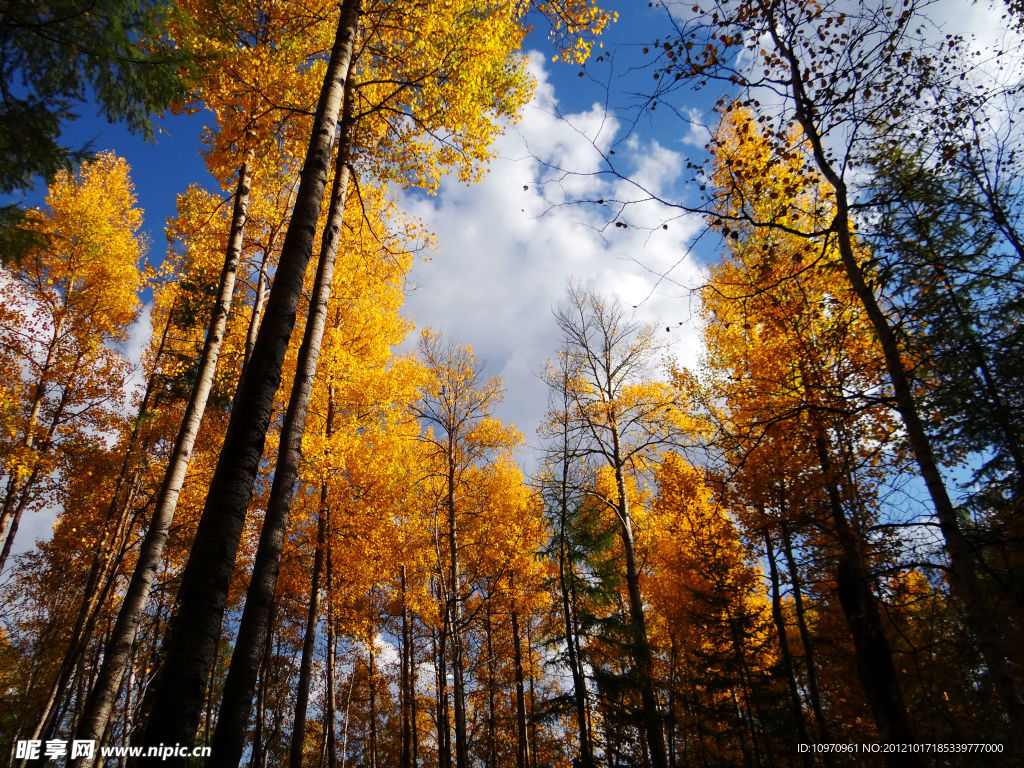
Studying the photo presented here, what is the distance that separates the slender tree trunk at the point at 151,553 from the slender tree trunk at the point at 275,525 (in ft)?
6.85

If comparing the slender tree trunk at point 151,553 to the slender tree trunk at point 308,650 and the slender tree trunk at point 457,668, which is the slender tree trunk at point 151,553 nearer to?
the slender tree trunk at point 308,650

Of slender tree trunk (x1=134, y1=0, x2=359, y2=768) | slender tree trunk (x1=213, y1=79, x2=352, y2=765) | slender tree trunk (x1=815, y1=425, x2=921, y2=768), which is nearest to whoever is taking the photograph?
slender tree trunk (x1=134, y1=0, x2=359, y2=768)

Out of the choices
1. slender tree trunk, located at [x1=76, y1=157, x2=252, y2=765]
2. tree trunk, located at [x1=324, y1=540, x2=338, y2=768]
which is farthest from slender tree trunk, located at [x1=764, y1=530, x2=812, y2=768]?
slender tree trunk, located at [x1=76, y1=157, x2=252, y2=765]

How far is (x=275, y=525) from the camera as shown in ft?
13.4

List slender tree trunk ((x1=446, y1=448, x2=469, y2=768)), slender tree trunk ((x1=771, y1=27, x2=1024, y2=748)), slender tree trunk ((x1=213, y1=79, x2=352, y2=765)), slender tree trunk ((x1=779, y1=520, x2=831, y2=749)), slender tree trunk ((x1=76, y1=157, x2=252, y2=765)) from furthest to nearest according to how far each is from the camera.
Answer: slender tree trunk ((x1=446, y1=448, x2=469, y2=768)) < slender tree trunk ((x1=779, y1=520, x2=831, y2=749)) < slender tree trunk ((x1=76, y1=157, x2=252, y2=765)) < slender tree trunk ((x1=213, y1=79, x2=352, y2=765)) < slender tree trunk ((x1=771, y1=27, x2=1024, y2=748))

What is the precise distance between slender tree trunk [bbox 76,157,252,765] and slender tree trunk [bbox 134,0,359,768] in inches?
113

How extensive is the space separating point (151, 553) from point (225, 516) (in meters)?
3.85

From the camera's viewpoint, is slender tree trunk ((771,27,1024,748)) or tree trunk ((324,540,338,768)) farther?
tree trunk ((324,540,338,768))

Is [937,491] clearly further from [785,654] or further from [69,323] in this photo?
[69,323]

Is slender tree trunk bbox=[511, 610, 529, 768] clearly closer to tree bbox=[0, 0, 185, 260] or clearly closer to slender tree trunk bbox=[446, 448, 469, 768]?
slender tree trunk bbox=[446, 448, 469, 768]

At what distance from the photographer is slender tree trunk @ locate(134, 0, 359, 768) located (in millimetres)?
2273

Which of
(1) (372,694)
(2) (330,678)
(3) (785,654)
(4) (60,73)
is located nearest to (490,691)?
(1) (372,694)

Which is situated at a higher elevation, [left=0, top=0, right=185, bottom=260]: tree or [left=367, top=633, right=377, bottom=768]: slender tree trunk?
[left=0, top=0, right=185, bottom=260]: tree

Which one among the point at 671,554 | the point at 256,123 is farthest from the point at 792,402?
the point at 256,123
